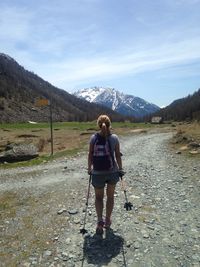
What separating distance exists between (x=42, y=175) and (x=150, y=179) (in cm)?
553

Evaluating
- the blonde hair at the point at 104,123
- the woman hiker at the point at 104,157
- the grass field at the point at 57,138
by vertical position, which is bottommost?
the grass field at the point at 57,138

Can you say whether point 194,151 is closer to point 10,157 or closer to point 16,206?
point 10,157

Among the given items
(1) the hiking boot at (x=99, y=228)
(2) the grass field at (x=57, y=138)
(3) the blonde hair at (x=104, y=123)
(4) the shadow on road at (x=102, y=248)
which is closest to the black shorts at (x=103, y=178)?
(1) the hiking boot at (x=99, y=228)

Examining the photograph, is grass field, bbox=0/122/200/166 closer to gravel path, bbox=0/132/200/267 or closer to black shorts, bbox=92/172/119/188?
gravel path, bbox=0/132/200/267

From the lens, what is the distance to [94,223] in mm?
10992

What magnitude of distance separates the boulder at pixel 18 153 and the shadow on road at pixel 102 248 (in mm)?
15686

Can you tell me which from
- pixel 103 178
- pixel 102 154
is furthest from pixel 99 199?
pixel 102 154

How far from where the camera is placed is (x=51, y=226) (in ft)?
36.2

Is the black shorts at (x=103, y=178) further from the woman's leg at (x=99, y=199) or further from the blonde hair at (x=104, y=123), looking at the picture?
the blonde hair at (x=104, y=123)

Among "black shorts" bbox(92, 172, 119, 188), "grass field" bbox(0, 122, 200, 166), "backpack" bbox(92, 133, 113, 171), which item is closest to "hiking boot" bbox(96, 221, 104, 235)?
"black shorts" bbox(92, 172, 119, 188)

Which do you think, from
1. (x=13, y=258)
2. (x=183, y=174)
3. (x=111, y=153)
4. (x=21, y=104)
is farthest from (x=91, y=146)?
(x=21, y=104)

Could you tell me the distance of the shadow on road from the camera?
28.5ft

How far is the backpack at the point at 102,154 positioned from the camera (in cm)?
974

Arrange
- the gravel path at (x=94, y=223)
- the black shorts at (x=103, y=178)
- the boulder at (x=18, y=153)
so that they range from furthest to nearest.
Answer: the boulder at (x=18, y=153) < the black shorts at (x=103, y=178) < the gravel path at (x=94, y=223)
